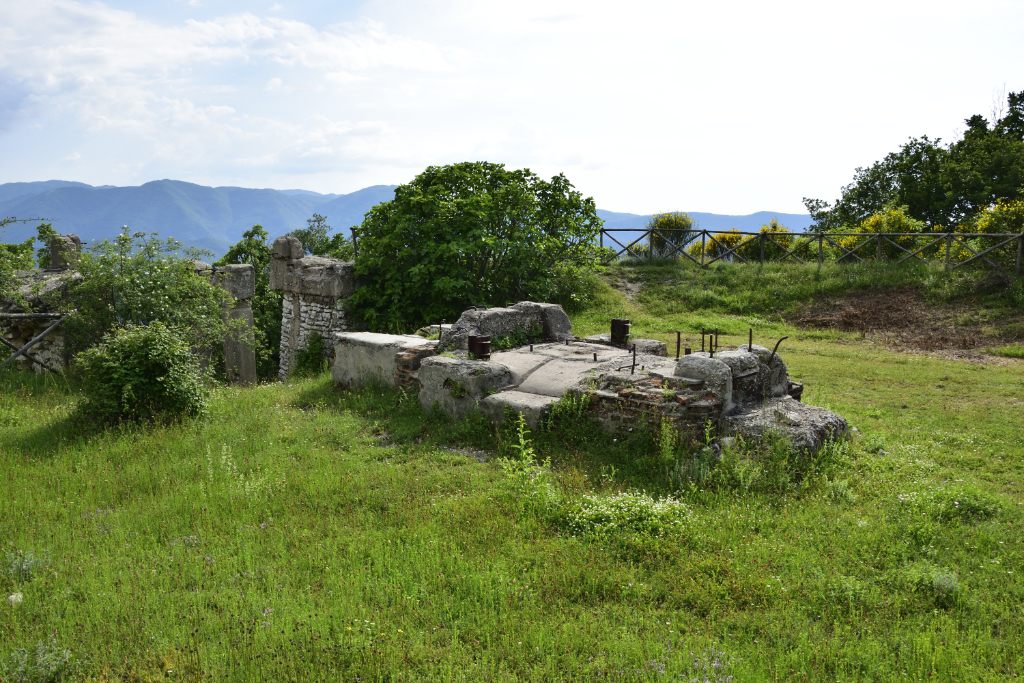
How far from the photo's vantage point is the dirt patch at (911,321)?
1335 cm

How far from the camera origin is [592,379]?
7.39m

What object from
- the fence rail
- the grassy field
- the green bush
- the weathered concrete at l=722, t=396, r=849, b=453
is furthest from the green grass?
the green bush

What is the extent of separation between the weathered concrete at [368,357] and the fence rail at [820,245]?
409 inches

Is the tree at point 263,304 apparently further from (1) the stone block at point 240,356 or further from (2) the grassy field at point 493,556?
(2) the grassy field at point 493,556

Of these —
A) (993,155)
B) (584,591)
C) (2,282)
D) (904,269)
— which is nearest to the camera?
(584,591)

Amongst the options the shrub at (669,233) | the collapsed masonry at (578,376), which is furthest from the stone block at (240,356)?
the shrub at (669,233)

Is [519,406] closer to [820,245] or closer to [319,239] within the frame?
[820,245]

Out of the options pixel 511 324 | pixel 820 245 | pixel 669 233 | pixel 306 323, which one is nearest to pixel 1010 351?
pixel 820 245

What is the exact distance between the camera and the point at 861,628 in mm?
3566

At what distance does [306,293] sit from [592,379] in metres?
8.47

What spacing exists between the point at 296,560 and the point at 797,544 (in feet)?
11.3

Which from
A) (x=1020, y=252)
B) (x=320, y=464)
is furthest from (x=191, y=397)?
(x=1020, y=252)

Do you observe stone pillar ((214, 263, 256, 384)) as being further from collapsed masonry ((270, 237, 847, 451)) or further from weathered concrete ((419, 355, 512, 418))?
weathered concrete ((419, 355, 512, 418))

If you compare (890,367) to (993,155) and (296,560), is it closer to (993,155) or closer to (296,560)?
(296,560)
